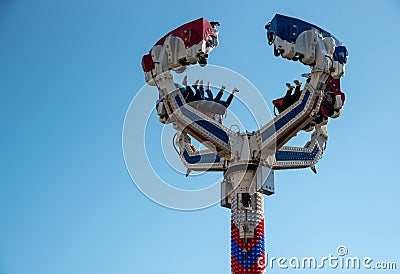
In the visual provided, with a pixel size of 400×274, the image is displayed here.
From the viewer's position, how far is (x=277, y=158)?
91.1 feet

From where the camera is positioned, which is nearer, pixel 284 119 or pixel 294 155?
pixel 284 119

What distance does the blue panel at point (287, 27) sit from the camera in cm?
2644

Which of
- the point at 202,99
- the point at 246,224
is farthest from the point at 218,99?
the point at 246,224

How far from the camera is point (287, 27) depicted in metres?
26.6

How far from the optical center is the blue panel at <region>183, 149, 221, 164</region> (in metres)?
28.0

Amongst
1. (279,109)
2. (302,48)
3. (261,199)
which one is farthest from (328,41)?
(261,199)

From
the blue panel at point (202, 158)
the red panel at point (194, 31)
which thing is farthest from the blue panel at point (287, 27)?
→ the blue panel at point (202, 158)

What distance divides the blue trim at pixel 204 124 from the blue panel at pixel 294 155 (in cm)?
204

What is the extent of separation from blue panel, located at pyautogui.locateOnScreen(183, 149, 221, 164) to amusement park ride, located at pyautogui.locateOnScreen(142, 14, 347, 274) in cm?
4

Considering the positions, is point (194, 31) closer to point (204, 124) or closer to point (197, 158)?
point (204, 124)

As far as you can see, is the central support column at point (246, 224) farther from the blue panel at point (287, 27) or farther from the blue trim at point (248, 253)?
the blue panel at point (287, 27)

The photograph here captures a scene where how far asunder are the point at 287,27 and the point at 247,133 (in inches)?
155

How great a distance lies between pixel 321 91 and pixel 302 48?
1624 mm

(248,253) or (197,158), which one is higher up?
(197,158)
